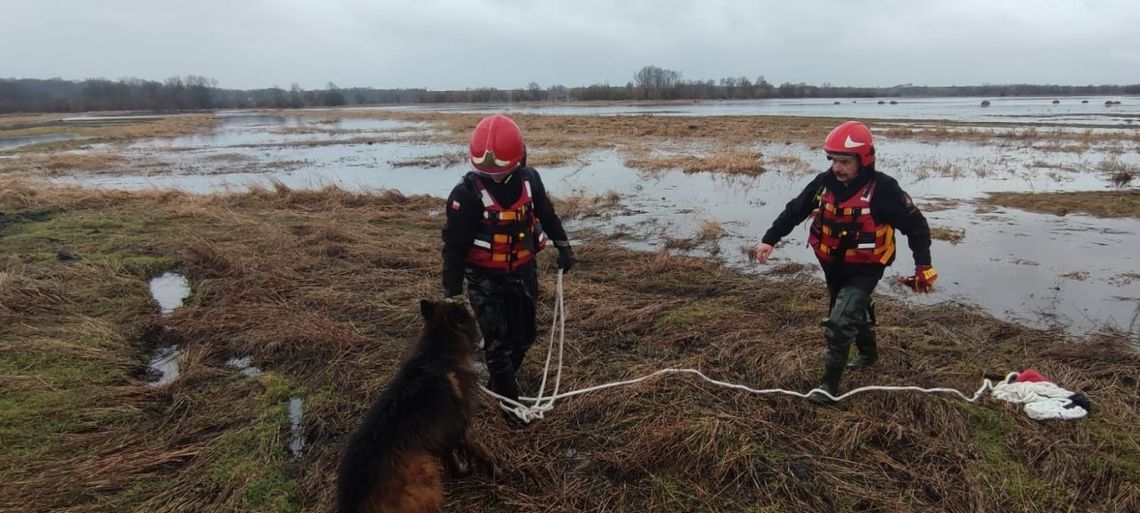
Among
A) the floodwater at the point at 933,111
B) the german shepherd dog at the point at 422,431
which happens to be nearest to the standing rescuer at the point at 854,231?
the german shepherd dog at the point at 422,431

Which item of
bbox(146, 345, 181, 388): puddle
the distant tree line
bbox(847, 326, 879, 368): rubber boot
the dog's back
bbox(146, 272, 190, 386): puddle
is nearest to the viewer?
the dog's back

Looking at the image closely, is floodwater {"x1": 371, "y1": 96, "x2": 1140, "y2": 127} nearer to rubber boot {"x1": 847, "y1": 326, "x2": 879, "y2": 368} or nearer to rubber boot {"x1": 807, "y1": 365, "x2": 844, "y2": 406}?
rubber boot {"x1": 847, "y1": 326, "x2": 879, "y2": 368}

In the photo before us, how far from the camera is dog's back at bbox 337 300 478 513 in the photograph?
225 cm

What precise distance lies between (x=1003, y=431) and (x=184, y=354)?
646 centimetres

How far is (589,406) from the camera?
4008mm

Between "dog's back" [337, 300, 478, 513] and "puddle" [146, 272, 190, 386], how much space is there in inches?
114

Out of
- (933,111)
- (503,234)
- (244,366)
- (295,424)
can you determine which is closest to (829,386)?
(503,234)

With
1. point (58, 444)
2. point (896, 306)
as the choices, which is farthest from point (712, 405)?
point (58, 444)

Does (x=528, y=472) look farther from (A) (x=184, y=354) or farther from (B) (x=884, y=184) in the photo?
(A) (x=184, y=354)

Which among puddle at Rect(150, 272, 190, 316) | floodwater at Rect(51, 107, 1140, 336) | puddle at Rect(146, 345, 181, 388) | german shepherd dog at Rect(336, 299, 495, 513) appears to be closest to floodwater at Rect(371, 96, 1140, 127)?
floodwater at Rect(51, 107, 1140, 336)

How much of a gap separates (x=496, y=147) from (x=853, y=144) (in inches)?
93.6

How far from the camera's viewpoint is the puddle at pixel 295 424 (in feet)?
11.7

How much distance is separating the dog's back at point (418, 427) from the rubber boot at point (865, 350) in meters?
3.16

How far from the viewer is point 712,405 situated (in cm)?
394
